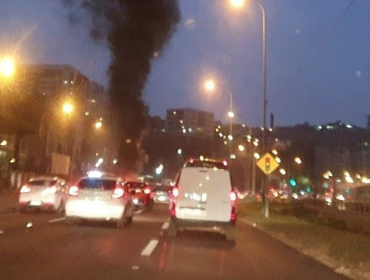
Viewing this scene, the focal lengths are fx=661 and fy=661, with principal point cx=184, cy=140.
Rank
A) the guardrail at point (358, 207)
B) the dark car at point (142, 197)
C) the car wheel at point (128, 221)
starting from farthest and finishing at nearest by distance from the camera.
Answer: the guardrail at point (358, 207) → the dark car at point (142, 197) → the car wheel at point (128, 221)

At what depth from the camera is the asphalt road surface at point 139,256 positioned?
448 inches

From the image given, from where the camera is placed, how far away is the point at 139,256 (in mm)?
13953

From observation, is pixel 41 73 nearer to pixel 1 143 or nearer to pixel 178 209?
pixel 1 143

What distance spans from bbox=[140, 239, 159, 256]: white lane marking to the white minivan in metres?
1.70

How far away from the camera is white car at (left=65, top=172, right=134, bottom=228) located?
869 inches

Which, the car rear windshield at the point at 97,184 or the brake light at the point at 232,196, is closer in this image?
the brake light at the point at 232,196

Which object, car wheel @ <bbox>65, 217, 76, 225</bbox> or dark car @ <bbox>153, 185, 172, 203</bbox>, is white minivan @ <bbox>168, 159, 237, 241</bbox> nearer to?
car wheel @ <bbox>65, 217, 76, 225</bbox>

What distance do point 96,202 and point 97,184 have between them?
81cm

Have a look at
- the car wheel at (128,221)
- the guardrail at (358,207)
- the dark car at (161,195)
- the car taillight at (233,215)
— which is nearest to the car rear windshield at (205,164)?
the car taillight at (233,215)

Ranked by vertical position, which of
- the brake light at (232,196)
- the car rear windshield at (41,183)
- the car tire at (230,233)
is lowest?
the car tire at (230,233)

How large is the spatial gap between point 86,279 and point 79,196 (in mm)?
11928

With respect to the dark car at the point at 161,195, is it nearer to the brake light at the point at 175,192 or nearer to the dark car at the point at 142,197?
the dark car at the point at 142,197

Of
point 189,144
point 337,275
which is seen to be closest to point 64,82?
point 189,144

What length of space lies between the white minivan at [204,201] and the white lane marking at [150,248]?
1700 millimetres
